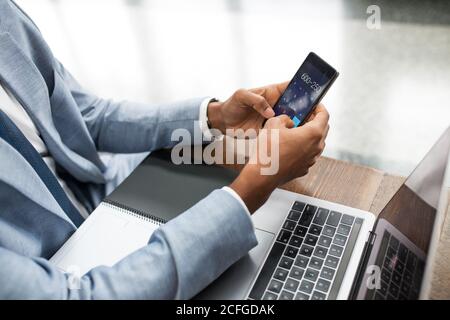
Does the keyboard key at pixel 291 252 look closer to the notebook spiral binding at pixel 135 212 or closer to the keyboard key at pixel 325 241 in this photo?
the keyboard key at pixel 325 241

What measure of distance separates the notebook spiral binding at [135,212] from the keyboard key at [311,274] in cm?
24

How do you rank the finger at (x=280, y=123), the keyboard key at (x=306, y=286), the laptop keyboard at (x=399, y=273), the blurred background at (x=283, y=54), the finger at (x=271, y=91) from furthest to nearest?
the blurred background at (x=283, y=54) → the finger at (x=271, y=91) → the finger at (x=280, y=123) → the keyboard key at (x=306, y=286) → the laptop keyboard at (x=399, y=273)

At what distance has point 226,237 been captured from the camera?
0.56 m

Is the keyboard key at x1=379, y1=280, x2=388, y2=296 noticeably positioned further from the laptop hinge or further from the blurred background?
the blurred background

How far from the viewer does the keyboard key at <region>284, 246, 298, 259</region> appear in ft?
1.93

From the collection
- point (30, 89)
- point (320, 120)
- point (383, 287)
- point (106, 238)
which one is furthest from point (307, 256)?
point (30, 89)

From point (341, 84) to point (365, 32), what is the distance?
1.61ft

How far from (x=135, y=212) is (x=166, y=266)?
0.17 m

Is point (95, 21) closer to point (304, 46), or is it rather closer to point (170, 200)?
point (304, 46)

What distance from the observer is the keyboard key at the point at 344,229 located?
1.99 ft

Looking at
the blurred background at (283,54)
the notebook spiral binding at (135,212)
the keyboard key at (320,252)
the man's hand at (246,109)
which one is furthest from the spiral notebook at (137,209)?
the blurred background at (283,54)

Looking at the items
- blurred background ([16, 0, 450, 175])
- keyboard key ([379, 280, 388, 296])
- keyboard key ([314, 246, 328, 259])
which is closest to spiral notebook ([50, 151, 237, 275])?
keyboard key ([314, 246, 328, 259])

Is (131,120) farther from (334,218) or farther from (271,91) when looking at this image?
(334,218)
